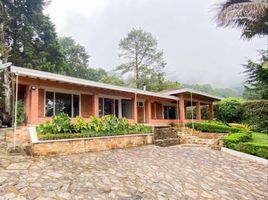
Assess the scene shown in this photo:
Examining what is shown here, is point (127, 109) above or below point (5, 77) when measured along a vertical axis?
below

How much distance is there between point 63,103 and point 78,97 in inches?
42.3

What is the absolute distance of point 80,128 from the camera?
959 cm

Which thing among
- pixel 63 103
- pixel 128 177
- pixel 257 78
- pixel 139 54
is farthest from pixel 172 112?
pixel 128 177

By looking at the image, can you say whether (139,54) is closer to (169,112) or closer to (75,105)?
(169,112)

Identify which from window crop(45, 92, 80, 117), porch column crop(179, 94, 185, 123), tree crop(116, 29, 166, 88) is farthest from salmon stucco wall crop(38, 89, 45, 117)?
tree crop(116, 29, 166, 88)

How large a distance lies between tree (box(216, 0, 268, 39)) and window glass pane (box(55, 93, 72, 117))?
9293 millimetres

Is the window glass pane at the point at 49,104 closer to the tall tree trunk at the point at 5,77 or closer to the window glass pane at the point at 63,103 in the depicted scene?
the window glass pane at the point at 63,103

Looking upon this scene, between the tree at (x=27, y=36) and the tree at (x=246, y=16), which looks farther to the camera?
the tree at (x=27, y=36)

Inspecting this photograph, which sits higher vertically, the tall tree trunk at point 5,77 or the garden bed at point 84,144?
the tall tree trunk at point 5,77

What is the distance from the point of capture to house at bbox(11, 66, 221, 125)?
11312mm

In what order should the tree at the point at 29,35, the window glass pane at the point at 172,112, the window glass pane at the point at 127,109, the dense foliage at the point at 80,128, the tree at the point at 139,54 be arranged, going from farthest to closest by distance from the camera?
the tree at the point at 139,54 → the window glass pane at the point at 172,112 → the tree at the point at 29,35 → the window glass pane at the point at 127,109 → the dense foliage at the point at 80,128

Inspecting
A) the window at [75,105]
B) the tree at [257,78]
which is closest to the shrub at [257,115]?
the tree at [257,78]

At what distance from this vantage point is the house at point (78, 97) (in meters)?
11.3

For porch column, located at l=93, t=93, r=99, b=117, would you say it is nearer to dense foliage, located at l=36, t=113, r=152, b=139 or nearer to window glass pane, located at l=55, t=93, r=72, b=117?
window glass pane, located at l=55, t=93, r=72, b=117
